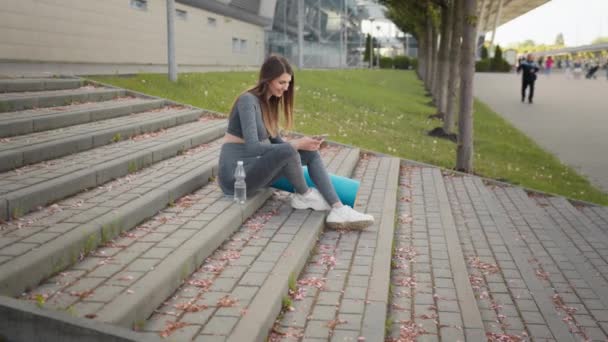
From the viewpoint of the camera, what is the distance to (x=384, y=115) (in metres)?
20.1

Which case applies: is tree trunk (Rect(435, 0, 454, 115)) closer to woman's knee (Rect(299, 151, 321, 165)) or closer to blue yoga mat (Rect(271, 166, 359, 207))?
blue yoga mat (Rect(271, 166, 359, 207))

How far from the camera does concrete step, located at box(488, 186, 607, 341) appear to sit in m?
4.84

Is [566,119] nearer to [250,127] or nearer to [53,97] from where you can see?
[53,97]

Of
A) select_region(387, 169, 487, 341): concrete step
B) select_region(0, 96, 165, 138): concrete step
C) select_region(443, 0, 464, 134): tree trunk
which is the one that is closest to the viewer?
select_region(387, 169, 487, 341): concrete step

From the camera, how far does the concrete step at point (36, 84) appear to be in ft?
33.4

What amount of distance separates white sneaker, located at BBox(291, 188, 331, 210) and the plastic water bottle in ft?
1.86

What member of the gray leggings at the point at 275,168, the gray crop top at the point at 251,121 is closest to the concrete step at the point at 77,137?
the gray leggings at the point at 275,168

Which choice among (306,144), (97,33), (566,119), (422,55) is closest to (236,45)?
(97,33)

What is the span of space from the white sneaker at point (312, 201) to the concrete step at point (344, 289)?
0.29 m

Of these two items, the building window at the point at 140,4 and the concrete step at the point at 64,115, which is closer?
the concrete step at the point at 64,115

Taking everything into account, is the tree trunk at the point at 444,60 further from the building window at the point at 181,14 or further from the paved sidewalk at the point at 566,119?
the building window at the point at 181,14

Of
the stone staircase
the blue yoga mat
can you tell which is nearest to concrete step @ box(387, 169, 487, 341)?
the stone staircase

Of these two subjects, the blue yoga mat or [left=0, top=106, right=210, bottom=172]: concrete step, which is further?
the blue yoga mat

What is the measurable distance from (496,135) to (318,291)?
1521cm
